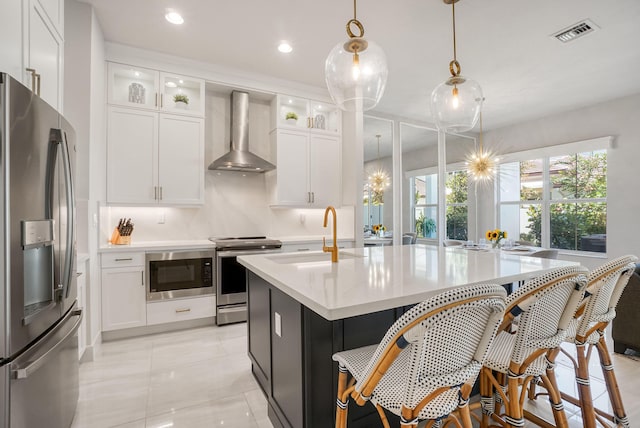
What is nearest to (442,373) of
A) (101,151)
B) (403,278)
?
(403,278)

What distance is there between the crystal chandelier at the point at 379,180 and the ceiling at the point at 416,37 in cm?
140

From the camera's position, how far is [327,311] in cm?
108

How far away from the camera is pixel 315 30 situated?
315cm

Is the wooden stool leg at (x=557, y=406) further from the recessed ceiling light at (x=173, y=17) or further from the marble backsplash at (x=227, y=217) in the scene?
the recessed ceiling light at (x=173, y=17)

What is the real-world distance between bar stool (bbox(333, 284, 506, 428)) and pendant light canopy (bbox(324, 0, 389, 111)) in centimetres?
138

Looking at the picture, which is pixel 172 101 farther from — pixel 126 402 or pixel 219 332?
pixel 126 402

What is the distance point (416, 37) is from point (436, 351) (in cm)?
328

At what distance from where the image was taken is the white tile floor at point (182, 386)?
1.95 metres

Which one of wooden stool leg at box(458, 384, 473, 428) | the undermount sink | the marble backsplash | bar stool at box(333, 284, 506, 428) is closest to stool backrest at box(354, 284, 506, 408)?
bar stool at box(333, 284, 506, 428)

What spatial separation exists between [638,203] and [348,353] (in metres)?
5.78

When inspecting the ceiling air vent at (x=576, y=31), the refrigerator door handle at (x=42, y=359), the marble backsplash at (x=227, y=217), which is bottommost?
the refrigerator door handle at (x=42, y=359)

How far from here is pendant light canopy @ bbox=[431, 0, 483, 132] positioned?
87.7 inches

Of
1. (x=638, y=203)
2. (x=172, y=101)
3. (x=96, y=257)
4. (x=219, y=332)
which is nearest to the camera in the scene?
(x=96, y=257)

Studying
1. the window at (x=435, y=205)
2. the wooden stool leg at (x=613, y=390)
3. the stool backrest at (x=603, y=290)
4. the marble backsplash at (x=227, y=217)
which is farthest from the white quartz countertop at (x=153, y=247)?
the window at (x=435, y=205)
